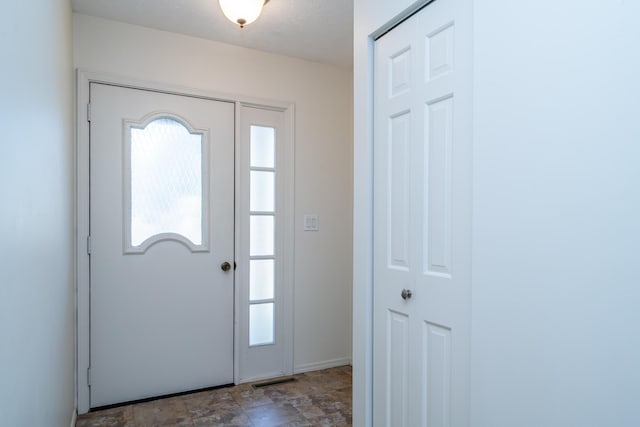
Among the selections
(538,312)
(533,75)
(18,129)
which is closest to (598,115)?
(533,75)

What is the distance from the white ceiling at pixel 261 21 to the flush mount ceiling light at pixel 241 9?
0.19 metres

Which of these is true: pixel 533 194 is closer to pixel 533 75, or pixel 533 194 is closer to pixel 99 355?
pixel 533 75

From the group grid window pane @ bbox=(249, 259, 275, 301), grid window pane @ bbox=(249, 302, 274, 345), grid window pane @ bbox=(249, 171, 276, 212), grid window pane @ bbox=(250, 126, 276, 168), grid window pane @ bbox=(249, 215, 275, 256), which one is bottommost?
grid window pane @ bbox=(249, 302, 274, 345)

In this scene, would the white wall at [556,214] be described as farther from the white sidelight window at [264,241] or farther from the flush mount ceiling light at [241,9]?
the white sidelight window at [264,241]

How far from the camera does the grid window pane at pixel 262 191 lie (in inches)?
123

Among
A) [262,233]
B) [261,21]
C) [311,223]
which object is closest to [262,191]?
[262,233]

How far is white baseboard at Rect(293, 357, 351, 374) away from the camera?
3270 mm

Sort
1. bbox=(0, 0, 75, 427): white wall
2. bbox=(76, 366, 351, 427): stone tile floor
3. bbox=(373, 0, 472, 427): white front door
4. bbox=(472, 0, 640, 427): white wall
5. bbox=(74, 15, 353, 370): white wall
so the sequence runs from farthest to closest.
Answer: bbox=(74, 15, 353, 370): white wall, bbox=(76, 366, 351, 427): stone tile floor, bbox=(373, 0, 472, 427): white front door, bbox=(472, 0, 640, 427): white wall, bbox=(0, 0, 75, 427): white wall

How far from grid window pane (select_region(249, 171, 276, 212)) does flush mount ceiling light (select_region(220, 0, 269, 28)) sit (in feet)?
3.73

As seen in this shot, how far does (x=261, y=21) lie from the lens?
2.66m

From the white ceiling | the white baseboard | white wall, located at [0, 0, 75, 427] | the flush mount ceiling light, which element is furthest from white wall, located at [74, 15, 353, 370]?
white wall, located at [0, 0, 75, 427]

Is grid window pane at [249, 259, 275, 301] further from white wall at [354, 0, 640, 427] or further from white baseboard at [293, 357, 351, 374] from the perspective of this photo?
white wall at [354, 0, 640, 427]

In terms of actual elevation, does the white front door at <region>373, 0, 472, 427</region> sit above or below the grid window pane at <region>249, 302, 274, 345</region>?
above

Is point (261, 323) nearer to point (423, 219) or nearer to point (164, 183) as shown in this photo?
point (164, 183)
